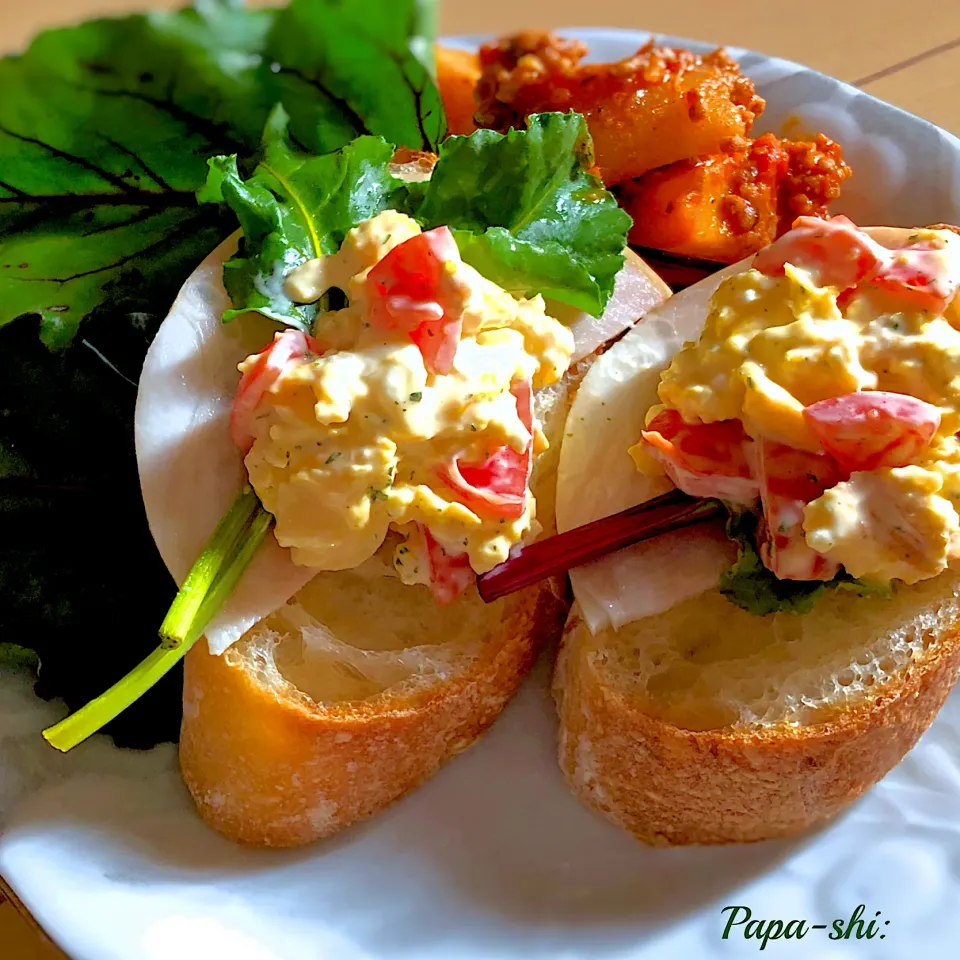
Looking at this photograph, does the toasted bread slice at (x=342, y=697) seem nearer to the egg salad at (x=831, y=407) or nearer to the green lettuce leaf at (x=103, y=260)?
the green lettuce leaf at (x=103, y=260)

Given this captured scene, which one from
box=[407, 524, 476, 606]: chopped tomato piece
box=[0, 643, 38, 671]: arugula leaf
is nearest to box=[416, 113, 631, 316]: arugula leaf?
box=[407, 524, 476, 606]: chopped tomato piece

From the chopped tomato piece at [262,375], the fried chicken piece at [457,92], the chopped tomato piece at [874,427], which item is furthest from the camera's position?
the fried chicken piece at [457,92]

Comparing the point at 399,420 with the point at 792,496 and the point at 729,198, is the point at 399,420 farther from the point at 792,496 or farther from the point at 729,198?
the point at 729,198

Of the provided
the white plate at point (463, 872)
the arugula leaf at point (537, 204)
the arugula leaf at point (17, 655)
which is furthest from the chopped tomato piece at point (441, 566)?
the arugula leaf at point (17, 655)

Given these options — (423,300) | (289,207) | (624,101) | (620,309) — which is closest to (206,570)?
(423,300)

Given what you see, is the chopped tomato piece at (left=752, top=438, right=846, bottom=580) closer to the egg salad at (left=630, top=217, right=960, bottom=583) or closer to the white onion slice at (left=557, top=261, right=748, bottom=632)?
the egg salad at (left=630, top=217, right=960, bottom=583)

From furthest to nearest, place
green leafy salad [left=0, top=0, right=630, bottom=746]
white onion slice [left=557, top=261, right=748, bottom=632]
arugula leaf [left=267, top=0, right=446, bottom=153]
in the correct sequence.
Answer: arugula leaf [left=267, top=0, right=446, bottom=153], green leafy salad [left=0, top=0, right=630, bottom=746], white onion slice [left=557, top=261, right=748, bottom=632]
